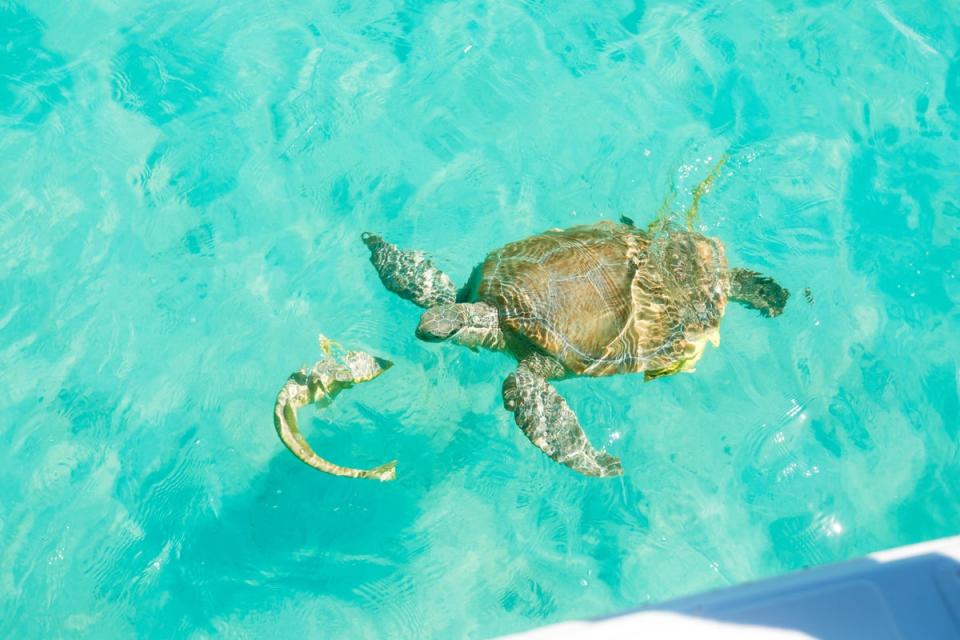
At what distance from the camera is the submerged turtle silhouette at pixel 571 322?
438cm

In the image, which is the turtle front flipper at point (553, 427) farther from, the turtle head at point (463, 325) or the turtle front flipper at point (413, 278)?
the turtle front flipper at point (413, 278)

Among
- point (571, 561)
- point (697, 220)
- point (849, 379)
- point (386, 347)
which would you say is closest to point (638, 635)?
point (571, 561)

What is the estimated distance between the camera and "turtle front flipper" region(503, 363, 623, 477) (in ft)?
14.3

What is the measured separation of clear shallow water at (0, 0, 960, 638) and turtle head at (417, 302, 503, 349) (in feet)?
1.51

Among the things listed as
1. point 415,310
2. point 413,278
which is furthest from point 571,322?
point 415,310

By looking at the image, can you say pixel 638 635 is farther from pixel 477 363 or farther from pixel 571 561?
pixel 477 363

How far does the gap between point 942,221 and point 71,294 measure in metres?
7.31

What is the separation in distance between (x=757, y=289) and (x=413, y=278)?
2.58 meters

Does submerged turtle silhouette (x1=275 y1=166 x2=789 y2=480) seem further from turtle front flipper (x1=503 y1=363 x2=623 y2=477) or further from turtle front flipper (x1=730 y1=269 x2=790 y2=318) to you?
turtle front flipper (x1=730 y1=269 x2=790 y2=318)

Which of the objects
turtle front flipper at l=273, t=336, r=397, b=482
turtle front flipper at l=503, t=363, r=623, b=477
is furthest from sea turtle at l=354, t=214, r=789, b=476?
turtle front flipper at l=273, t=336, r=397, b=482

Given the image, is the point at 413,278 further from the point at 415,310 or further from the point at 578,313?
the point at 578,313

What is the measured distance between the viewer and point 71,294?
5355mm

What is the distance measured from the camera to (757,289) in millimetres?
5008

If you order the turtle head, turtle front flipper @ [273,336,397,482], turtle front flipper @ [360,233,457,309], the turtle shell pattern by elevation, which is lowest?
turtle front flipper @ [273,336,397,482]
